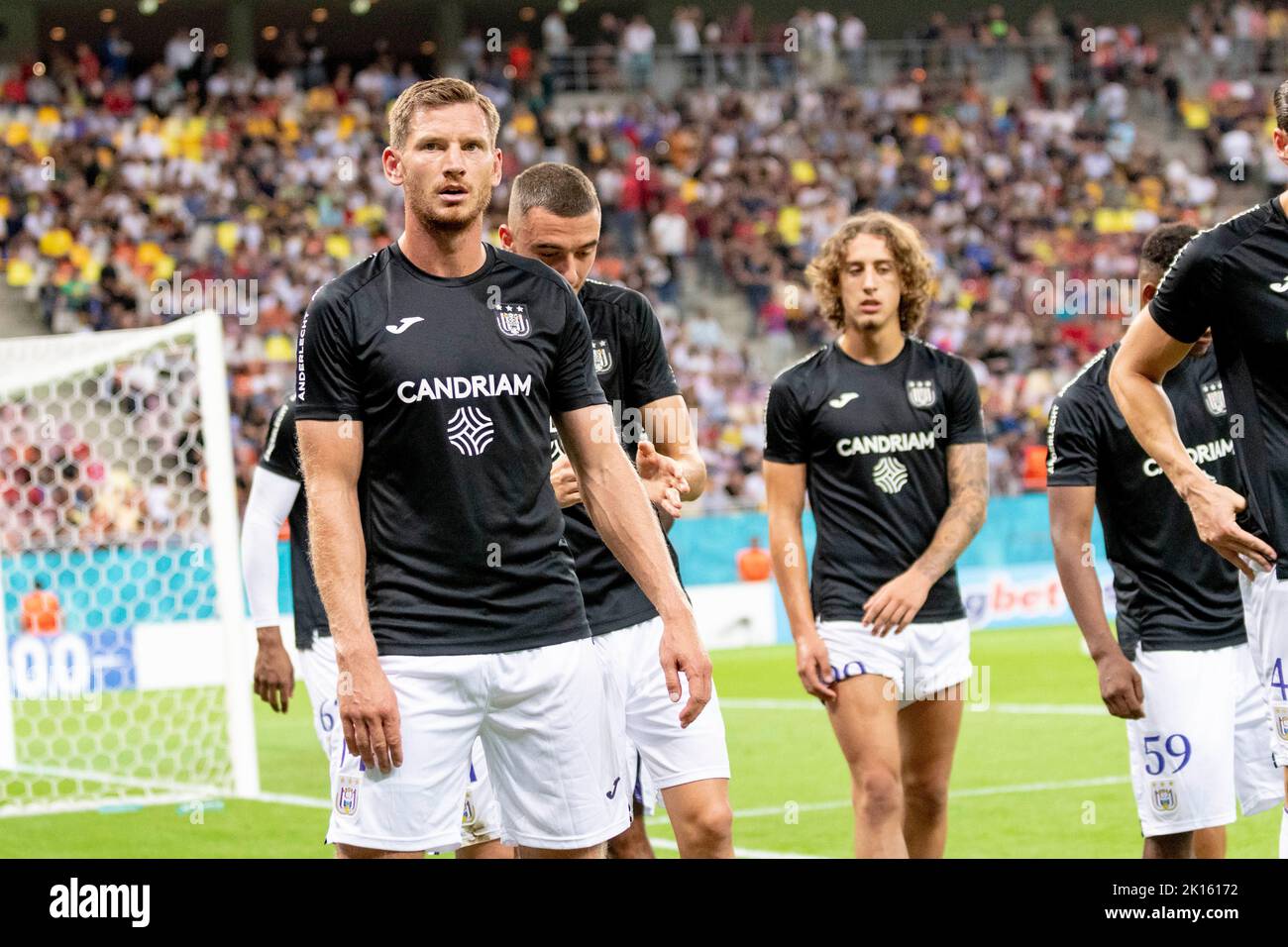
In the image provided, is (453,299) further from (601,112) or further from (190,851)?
(601,112)

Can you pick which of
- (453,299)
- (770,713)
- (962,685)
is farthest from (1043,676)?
(453,299)

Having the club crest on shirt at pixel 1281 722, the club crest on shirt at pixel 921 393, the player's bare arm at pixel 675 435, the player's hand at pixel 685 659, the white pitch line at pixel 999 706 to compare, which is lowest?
the white pitch line at pixel 999 706

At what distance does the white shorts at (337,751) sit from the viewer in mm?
4852

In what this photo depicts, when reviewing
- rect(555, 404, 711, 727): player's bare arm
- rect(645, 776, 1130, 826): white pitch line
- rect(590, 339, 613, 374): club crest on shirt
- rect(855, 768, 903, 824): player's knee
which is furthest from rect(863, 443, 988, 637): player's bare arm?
rect(645, 776, 1130, 826): white pitch line

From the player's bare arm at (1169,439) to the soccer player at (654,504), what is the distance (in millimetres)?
1279

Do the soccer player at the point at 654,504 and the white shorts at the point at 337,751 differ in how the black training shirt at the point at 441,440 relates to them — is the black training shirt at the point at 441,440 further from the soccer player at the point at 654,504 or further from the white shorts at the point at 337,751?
the soccer player at the point at 654,504

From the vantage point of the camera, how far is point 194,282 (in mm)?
24031

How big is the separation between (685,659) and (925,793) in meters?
2.29

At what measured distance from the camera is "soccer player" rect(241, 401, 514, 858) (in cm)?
661

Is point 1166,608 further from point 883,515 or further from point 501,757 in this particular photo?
point 501,757

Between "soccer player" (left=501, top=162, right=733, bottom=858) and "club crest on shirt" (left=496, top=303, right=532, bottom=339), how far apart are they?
3.14 feet

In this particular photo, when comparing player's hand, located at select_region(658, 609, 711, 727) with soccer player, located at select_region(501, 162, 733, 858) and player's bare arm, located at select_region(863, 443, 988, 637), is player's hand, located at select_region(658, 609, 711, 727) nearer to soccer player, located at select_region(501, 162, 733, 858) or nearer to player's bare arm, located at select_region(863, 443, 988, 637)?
soccer player, located at select_region(501, 162, 733, 858)

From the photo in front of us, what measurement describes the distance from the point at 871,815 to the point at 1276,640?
1.81 meters

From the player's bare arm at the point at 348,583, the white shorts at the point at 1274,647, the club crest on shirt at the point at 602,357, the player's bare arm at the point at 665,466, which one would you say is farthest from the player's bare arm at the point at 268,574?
the white shorts at the point at 1274,647
